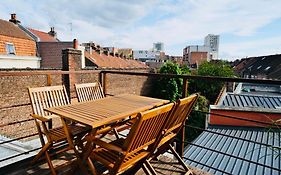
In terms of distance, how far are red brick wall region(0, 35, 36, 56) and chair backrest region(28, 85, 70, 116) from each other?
1559cm

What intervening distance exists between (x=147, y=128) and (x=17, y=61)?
58.5 ft

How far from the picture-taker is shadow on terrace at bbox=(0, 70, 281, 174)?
2492mm

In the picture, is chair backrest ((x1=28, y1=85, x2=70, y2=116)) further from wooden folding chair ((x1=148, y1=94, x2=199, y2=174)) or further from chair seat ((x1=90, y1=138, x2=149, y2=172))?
wooden folding chair ((x1=148, y1=94, x2=199, y2=174))

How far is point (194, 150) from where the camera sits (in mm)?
7023

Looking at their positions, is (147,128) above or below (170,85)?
above

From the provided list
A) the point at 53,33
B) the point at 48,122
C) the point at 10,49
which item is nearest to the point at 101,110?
the point at 48,122

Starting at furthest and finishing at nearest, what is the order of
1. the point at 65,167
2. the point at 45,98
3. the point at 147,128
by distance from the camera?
the point at 45,98 < the point at 65,167 < the point at 147,128

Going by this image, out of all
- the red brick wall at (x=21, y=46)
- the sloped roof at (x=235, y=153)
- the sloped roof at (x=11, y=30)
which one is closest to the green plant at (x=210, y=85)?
the sloped roof at (x=235, y=153)

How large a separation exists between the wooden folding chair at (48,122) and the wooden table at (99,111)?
0.57ft

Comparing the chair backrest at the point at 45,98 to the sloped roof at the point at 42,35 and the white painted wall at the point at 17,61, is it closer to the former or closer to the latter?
the white painted wall at the point at 17,61

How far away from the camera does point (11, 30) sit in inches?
672

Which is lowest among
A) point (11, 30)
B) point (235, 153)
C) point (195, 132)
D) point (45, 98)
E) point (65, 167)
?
point (195, 132)

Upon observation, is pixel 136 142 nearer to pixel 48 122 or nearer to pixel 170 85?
pixel 48 122

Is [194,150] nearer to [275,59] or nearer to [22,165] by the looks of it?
[22,165]
